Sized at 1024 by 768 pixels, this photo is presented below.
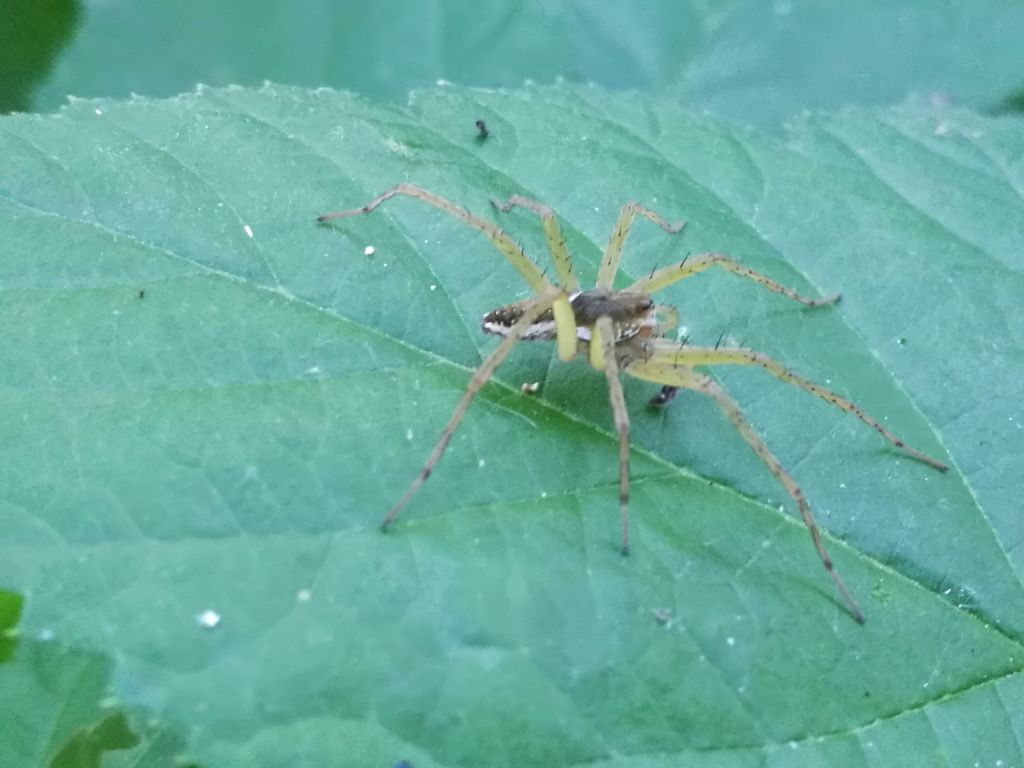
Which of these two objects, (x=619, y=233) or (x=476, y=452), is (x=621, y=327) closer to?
(x=619, y=233)

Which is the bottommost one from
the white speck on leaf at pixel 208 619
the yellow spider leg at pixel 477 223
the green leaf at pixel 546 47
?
the white speck on leaf at pixel 208 619

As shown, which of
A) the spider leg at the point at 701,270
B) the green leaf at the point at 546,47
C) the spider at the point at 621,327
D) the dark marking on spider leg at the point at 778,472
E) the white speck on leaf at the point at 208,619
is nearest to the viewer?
the white speck on leaf at the point at 208,619

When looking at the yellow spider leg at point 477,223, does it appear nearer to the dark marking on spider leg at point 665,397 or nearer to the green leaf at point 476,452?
the green leaf at point 476,452

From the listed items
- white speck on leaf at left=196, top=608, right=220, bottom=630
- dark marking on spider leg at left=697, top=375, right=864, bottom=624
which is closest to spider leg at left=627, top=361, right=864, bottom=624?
dark marking on spider leg at left=697, top=375, right=864, bottom=624

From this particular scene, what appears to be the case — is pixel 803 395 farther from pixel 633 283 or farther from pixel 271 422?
A: pixel 271 422

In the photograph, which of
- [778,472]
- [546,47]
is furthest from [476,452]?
[546,47]

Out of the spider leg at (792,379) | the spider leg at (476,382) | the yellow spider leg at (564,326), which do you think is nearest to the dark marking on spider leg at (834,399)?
the spider leg at (792,379)

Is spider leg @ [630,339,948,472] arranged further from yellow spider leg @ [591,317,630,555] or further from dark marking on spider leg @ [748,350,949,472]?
yellow spider leg @ [591,317,630,555]

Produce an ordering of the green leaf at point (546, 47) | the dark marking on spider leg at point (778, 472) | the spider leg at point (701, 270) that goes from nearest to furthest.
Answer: the dark marking on spider leg at point (778, 472) < the spider leg at point (701, 270) < the green leaf at point (546, 47)
